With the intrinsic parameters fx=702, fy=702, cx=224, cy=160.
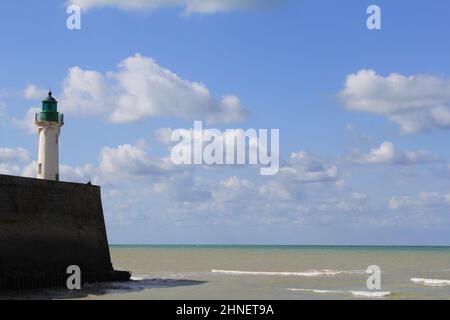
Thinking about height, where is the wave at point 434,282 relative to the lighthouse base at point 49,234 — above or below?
below

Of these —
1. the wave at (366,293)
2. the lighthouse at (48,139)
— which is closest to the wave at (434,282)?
the wave at (366,293)

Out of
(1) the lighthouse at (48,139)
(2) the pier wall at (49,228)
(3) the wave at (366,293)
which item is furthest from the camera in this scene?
(1) the lighthouse at (48,139)

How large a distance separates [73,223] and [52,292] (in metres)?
5.09

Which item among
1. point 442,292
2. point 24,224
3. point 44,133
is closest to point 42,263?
point 24,224

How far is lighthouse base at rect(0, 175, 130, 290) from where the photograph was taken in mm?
28547

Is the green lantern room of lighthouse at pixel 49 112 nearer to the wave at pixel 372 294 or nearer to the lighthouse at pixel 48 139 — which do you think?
the lighthouse at pixel 48 139

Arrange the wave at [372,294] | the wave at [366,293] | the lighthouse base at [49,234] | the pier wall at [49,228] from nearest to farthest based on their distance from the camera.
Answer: the lighthouse base at [49,234]
the pier wall at [49,228]
the wave at [372,294]
the wave at [366,293]

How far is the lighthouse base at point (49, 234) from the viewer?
1124 inches

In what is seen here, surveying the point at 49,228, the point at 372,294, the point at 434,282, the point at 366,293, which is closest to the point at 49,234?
the point at 49,228

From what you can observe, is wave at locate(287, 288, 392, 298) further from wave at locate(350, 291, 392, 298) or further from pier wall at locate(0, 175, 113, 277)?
pier wall at locate(0, 175, 113, 277)

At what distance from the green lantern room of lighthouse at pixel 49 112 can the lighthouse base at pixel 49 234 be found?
4.07 m

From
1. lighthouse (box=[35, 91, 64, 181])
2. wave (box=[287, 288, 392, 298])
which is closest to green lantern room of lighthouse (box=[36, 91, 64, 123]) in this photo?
lighthouse (box=[35, 91, 64, 181])

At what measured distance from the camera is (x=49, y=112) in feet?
118

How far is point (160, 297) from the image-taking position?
28.9m
